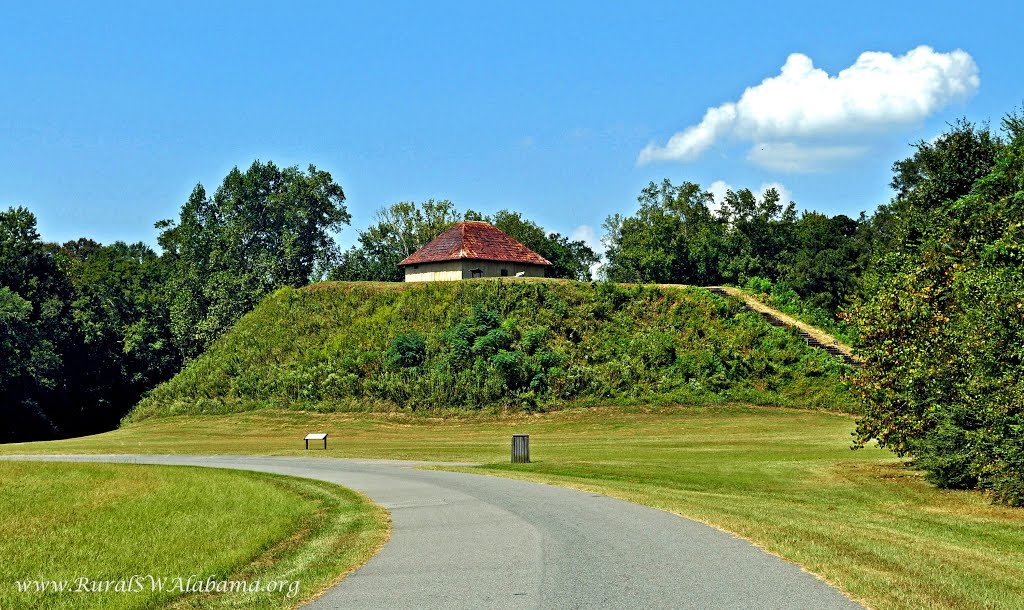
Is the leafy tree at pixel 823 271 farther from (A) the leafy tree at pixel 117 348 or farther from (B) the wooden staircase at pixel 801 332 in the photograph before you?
(A) the leafy tree at pixel 117 348

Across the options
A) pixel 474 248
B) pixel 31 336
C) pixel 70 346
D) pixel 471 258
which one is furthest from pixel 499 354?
pixel 70 346

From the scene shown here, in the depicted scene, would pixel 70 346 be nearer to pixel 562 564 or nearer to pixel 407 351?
pixel 407 351

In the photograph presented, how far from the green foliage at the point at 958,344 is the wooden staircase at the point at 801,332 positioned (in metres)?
25.1

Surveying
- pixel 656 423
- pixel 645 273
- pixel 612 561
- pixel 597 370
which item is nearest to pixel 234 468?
pixel 612 561

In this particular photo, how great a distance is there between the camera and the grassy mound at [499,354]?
200 ft

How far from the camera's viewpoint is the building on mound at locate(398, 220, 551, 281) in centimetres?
7969

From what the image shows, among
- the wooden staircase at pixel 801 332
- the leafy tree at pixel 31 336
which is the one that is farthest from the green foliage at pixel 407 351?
the leafy tree at pixel 31 336

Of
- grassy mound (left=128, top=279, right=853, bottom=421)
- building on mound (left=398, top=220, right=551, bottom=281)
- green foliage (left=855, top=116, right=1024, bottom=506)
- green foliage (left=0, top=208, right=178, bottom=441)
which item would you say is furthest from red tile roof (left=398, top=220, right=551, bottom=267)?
green foliage (left=855, top=116, right=1024, bottom=506)

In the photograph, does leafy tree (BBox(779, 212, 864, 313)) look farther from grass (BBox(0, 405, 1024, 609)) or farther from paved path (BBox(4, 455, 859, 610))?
paved path (BBox(4, 455, 859, 610))

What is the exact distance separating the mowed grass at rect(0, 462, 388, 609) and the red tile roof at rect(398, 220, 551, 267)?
54.2m

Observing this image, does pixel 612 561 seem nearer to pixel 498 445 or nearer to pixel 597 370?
pixel 498 445

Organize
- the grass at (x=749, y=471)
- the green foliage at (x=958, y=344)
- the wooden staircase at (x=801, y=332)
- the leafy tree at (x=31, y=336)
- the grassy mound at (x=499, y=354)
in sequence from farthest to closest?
the leafy tree at (x=31, y=336) → the wooden staircase at (x=801, y=332) → the grassy mound at (x=499, y=354) → the green foliage at (x=958, y=344) → the grass at (x=749, y=471)

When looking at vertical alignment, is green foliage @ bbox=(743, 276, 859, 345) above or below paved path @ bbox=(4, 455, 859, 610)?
above

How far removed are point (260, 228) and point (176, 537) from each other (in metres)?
92.5
